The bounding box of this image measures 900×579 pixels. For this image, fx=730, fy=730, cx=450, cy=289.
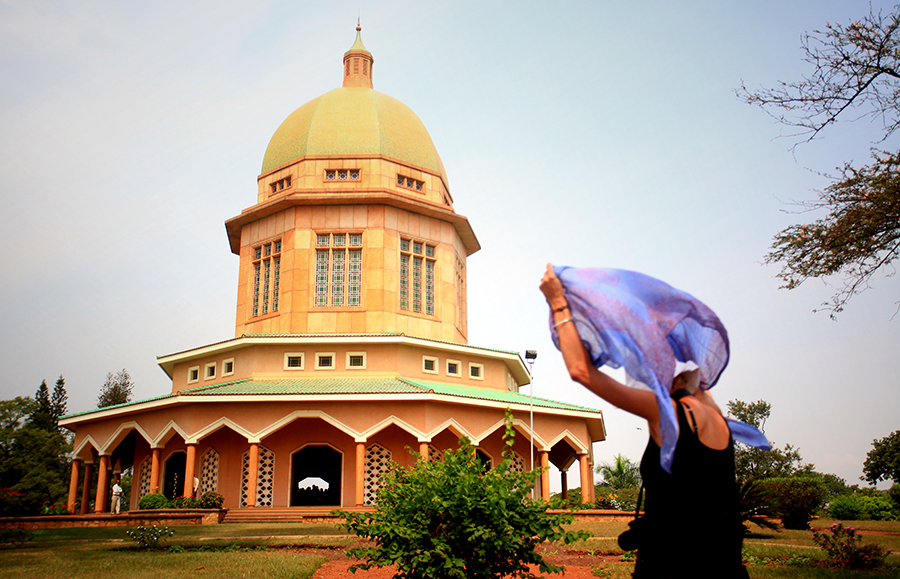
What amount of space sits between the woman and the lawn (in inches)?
322

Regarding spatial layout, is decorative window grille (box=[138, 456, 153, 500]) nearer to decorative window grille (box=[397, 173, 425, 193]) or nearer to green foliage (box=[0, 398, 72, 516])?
decorative window grille (box=[397, 173, 425, 193])

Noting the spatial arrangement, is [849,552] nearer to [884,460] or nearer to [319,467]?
[319,467]

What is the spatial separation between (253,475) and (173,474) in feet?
18.8

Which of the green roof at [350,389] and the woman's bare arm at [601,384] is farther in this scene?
the green roof at [350,389]

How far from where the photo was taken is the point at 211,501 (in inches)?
883

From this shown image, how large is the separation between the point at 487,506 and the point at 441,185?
86.3 feet

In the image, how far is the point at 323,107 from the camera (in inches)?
1278

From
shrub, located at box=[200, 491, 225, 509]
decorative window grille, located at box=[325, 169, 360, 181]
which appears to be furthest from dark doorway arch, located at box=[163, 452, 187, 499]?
decorative window grille, located at box=[325, 169, 360, 181]

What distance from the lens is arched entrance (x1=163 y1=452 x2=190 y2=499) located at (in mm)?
26781

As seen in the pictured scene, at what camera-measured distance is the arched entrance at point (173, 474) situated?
26.8 m

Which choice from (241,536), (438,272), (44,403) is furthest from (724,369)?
(44,403)

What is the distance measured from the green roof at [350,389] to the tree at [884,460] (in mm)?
25200

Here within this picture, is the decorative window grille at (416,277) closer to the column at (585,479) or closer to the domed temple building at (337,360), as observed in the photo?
the domed temple building at (337,360)

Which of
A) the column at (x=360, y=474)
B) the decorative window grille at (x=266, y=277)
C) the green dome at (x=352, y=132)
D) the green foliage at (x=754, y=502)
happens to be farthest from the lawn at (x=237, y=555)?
the green dome at (x=352, y=132)
